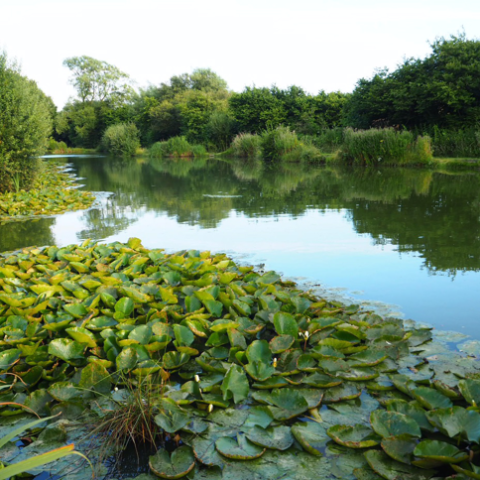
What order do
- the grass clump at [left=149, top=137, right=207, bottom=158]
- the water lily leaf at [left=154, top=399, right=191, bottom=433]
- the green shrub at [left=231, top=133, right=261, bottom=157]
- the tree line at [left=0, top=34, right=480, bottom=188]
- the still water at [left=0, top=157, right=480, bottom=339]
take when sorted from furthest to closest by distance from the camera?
1. the grass clump at [left=149, top=137, right=207, bottom=158]
2. the green shrub at [left=231, top=133, right=261, bottom=157]
3. the tree line at [left=0, top=34, right=480, bottom=188]
4. the still water at [left=0, top=157, right=480, bottom=339]
5. the water lily leaf at [left=154, top=399, right=191, bottom=433]

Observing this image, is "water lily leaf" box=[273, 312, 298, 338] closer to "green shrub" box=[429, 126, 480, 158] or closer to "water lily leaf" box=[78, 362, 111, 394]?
"water lily leaf" box=[78, 362, 111, 394]

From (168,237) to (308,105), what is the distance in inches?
934

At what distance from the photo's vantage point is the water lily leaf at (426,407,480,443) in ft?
5.42

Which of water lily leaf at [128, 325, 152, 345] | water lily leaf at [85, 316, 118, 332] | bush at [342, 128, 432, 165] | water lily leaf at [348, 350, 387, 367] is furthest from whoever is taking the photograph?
bush at [342, 128, 432, 165]

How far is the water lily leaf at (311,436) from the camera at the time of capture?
175cm

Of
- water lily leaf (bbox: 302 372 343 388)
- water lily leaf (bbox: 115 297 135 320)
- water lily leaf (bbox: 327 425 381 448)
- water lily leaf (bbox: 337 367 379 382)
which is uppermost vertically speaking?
water lily leaf (bbox: 115 297 135 320)

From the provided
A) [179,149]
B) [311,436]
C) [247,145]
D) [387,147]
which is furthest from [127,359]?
[179,149]

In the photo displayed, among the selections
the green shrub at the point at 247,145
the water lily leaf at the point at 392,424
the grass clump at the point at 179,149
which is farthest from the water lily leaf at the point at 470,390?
the grass clump at the point at 179,149

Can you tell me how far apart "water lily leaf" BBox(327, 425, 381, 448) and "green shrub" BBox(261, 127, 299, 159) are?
19.1 meters

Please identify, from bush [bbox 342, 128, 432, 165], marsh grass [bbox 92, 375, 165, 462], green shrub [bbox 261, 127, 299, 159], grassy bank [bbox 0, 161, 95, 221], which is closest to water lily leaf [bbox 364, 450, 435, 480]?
marsh grass [bbox 92, 375, 165, 462]

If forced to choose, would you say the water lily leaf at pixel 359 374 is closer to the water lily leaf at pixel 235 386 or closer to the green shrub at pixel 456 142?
the water lily leaf at pixel 235 386

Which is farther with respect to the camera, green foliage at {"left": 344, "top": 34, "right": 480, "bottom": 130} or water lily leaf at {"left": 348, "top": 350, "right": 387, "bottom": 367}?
green foliage at {"left": 344, "top": 34, "right": 480, "bottom": 130}

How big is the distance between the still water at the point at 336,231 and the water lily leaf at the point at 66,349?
205 cm

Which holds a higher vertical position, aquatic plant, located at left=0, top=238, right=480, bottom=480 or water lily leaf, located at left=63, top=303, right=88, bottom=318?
water lily leaf, located at left=63, top=303, right=88, bottom=318
